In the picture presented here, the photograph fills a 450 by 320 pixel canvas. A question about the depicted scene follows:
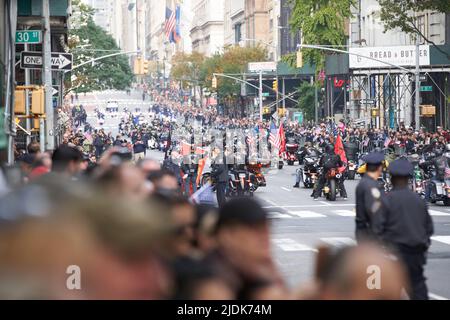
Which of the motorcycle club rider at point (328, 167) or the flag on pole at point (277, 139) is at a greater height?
the flag on pole at point (277, 139)

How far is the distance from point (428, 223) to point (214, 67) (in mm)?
124149

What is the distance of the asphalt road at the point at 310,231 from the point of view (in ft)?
56.7

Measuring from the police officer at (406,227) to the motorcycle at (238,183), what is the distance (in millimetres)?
21793

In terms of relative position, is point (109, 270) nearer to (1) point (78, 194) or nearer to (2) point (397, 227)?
(1) point (78, 194)

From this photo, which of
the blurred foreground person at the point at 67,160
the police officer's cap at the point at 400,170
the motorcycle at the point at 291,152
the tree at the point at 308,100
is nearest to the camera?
the blurred foreground person at the point at 67,160

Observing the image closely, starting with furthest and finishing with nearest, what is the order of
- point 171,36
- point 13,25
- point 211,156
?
point 171,36 → point 211,156 → point 13,25

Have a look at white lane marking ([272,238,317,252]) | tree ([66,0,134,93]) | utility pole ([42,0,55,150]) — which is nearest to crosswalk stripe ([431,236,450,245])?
white lane marking ([272,238,317,252])

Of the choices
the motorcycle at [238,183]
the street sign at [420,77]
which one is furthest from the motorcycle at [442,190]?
the street sign at [420,77]

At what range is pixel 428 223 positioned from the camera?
11695 millimetres

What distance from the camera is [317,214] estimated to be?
30.1 metres

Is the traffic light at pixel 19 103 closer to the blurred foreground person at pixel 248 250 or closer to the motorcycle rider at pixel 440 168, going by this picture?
the motorcycle rider at pixel 440 168

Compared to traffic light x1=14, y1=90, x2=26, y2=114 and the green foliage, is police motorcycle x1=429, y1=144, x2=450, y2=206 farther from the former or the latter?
the green foliage

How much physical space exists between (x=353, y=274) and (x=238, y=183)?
2943 cm
